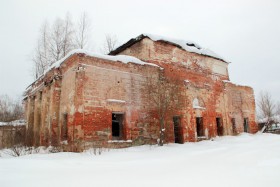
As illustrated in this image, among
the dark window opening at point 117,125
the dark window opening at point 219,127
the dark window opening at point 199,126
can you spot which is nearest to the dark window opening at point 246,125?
the dark window opening at point 219,127

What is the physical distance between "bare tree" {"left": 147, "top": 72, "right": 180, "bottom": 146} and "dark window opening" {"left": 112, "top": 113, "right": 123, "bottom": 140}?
222 cm

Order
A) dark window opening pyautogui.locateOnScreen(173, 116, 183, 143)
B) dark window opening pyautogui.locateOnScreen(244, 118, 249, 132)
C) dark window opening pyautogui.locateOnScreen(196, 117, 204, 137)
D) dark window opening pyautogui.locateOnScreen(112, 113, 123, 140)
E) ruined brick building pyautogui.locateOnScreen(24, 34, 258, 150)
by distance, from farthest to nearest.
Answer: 1. dark window opening pyautogui.locateOnScreen(244, 118, 249, 132)
2. dark window opening pyautogui.locateOnScreen(196, 117, 204, 137)
3. dark window opening pyautogui.locateOnScreen(173, 116, 183, 143)
4. dark window opening pyautogui.locateOnScreen(112, 113, 123, 140)
5. ruined brick building pyautogui.locateOnScreen(24, 34, 258, 150)

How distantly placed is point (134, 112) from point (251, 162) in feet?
24.3

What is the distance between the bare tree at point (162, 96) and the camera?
13148mm

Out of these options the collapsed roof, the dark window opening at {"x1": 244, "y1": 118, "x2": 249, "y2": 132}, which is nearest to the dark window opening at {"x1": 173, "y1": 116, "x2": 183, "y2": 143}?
the collapsed roof

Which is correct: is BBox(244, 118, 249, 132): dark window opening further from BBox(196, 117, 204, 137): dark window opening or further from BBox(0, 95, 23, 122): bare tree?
BBox(0, 95, 23, 122): bare tree

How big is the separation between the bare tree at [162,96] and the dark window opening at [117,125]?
222 centimetres

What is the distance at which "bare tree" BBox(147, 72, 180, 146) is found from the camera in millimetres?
13148

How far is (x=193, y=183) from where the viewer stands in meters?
4.61

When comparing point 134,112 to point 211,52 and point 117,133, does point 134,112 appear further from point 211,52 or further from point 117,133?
point 211,52

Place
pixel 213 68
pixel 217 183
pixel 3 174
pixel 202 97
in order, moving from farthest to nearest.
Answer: pixel 213 68, pixel 202 97, pixel 3 174, pixel 217 183

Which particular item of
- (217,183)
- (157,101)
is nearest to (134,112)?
(157,101)

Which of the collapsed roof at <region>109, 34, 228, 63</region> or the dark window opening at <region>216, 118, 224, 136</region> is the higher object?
the collapsed roof at <region>109, 34, 228, 63</region>

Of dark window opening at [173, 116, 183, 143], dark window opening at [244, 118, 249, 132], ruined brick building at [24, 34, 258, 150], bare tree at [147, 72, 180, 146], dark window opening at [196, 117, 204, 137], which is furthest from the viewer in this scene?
dark window opening at [244, 118, 249, 132]
